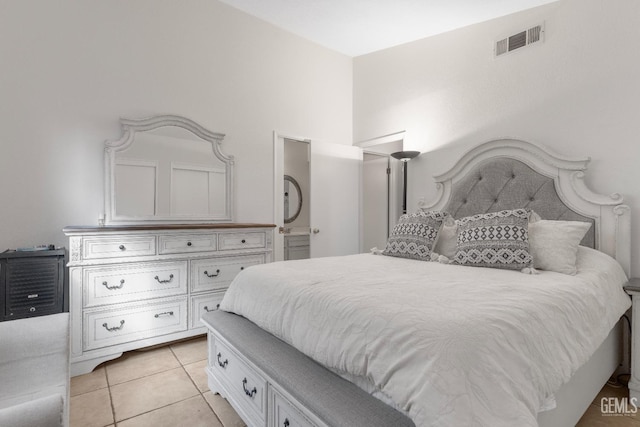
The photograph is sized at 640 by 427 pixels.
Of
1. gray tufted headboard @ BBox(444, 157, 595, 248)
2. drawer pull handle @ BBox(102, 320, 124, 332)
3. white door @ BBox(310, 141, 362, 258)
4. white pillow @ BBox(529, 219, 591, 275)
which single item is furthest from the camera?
white door @ BBox(310, 141, 362, 258)

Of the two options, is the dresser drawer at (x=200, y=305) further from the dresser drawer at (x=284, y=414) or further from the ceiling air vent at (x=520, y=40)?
the ceiling air vent at (x=520, y=40)

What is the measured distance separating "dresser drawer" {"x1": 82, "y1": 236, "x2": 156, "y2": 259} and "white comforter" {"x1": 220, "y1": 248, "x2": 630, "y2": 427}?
3.32 feet

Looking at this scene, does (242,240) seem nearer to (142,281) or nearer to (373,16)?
(142,281)

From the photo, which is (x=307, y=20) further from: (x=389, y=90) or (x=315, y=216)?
(x=315, y=216)

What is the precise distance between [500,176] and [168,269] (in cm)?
270

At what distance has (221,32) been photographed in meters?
3.21

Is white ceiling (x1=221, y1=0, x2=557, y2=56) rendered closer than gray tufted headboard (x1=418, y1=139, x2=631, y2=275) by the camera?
No

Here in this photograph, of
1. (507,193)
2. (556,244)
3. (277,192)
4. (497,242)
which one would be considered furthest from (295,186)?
(556,244)

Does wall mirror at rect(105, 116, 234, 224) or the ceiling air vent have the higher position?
the ceiling air vent

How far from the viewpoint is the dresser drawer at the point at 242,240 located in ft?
8.98

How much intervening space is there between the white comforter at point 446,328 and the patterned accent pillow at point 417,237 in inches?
20.1

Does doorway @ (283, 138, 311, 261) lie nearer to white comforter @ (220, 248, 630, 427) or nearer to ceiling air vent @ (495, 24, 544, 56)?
ceiling air vent @ (495, 24, 544, 56)

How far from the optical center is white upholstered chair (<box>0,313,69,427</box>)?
1088 mm

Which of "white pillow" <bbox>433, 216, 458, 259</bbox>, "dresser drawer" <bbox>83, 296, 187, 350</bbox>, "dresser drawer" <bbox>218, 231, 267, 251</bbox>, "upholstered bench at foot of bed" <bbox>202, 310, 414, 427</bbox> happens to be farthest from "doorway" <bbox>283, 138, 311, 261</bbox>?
"upholstered bench at foot of bed" <bbox>202, 310, 414, 427</bbox>
